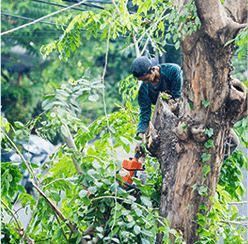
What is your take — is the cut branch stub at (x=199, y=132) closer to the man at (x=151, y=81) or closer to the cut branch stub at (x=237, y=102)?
the cut branch stub at (x=237, y=102)

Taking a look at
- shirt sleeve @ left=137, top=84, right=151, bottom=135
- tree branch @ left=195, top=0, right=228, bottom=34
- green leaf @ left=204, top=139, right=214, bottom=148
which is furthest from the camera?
shirt sleeve @ left=137, top=84, right=151, bottom=135

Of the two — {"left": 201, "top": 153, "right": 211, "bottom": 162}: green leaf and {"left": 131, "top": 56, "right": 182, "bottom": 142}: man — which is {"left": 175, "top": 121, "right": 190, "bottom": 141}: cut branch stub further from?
{"left": 131, "top": 56, "right": 182, "bottom": 142}: man

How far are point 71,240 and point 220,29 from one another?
103 cm

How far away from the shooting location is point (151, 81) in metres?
1.37

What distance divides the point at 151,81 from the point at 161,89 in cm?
9

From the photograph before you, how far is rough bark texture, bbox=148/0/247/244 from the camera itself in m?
1.00

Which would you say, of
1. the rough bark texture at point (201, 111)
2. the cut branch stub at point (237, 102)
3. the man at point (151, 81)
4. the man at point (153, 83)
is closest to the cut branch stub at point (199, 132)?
the rough bark texture at point (201, 111)

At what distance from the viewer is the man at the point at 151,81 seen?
4.21ft

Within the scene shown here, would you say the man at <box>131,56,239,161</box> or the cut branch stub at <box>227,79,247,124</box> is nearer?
the cut branch stub at <box>227,79,247,124</box>

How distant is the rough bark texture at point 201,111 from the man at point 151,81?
0.24m

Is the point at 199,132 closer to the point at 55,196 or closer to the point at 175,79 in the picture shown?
the point at 175,79

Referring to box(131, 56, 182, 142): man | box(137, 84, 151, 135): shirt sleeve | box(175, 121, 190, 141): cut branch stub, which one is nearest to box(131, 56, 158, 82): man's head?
box(131, 56, 182, 142): man

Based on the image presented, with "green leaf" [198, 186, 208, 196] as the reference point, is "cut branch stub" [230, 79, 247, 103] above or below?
above

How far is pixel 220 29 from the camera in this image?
3.22 ft
